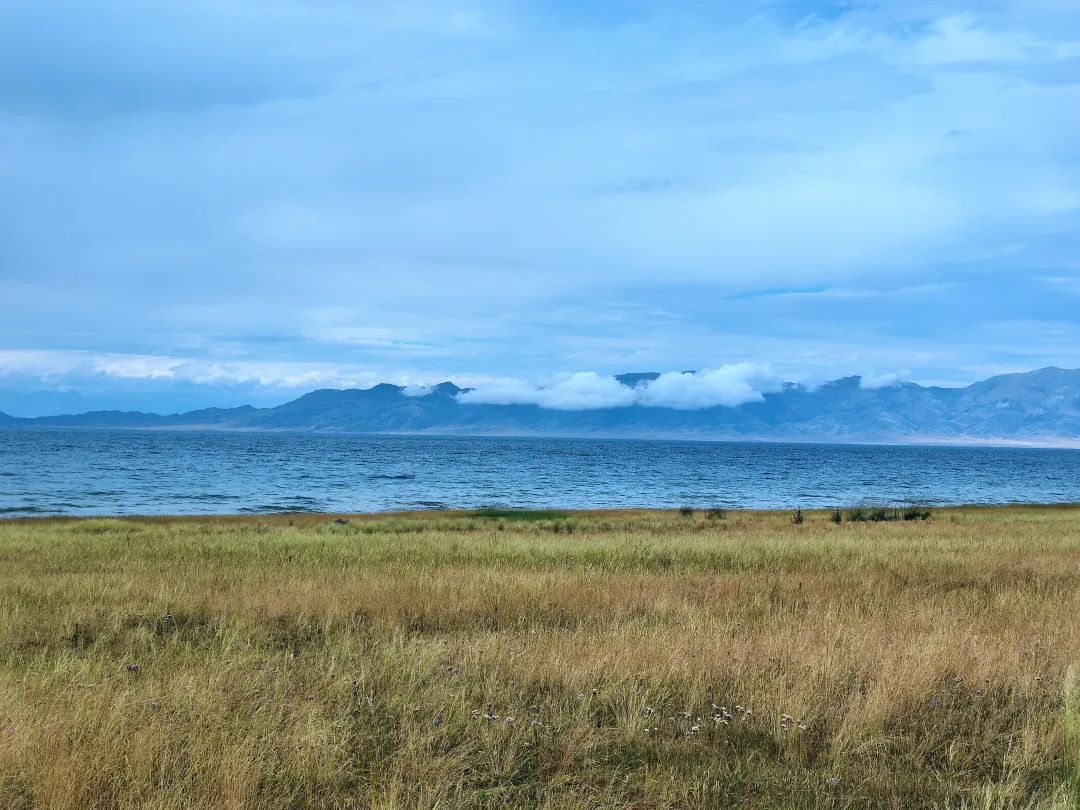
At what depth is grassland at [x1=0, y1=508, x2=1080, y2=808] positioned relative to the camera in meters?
4.99

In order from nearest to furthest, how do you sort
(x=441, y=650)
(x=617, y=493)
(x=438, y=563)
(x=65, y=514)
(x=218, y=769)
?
(x=218, y=769)
(x=441, y=650)
(x=438, y=563)
(x=65, y=514)
(x=617, y=493)

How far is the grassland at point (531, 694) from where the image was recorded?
499cm

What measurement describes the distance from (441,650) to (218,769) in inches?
129

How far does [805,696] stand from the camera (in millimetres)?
6672

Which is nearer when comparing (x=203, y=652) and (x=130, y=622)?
(x=203, y=652)

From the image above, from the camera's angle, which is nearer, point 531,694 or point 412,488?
point 531,694

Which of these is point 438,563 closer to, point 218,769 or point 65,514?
point 218,769

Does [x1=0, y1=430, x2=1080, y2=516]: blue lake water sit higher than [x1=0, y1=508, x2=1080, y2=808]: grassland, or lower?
lower

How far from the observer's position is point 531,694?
688 cm

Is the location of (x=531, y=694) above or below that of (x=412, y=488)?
above

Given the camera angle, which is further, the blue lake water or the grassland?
the blue lake water

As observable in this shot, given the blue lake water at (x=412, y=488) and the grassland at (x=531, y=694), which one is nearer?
the grassland at (x=531, y=694)

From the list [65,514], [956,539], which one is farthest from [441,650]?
[65,514]

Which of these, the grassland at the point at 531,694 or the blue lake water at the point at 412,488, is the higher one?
the grassland at the point at 531,694
